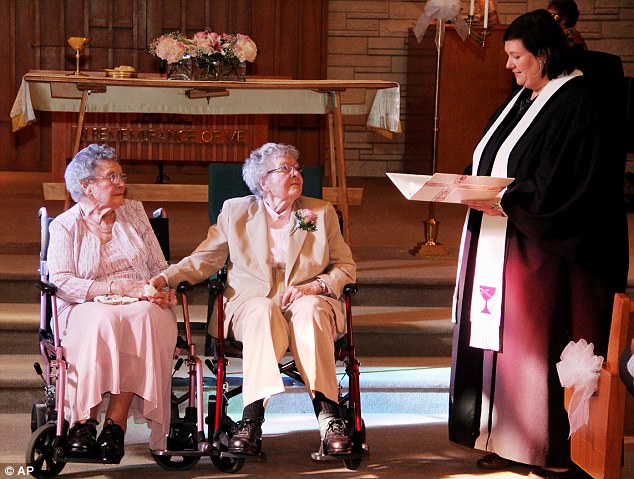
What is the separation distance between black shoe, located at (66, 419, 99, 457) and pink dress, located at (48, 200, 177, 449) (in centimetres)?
4

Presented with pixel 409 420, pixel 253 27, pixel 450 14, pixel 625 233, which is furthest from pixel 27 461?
pixel 253 27

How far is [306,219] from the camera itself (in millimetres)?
3900

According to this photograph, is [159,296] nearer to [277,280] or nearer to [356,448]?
[277,280]

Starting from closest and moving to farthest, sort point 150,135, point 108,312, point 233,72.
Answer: point 108,312 < point 233,72 < point 150,135

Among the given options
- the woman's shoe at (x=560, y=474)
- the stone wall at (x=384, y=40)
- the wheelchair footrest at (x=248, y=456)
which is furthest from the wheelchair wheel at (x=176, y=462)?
the stone wall at (x=384, y=40)

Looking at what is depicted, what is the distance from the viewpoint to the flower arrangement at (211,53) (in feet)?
18.1

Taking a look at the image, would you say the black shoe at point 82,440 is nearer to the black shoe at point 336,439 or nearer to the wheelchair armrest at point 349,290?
the black shoe at point 336,439

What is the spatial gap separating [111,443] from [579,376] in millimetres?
1521

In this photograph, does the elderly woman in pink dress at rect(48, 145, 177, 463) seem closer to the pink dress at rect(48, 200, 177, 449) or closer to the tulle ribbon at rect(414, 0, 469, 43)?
the pink dress at rect(48, 200, 177, 449)

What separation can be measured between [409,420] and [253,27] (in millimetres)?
6223

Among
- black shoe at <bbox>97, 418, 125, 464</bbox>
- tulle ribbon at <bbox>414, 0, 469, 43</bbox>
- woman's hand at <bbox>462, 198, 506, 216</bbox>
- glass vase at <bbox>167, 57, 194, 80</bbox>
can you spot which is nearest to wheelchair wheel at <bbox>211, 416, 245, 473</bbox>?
black shoe at <bbox>97, 418, 125, 464</bbox>

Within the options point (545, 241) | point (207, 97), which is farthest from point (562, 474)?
point (207, 97)

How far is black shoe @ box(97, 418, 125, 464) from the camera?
3.36 m

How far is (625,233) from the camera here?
3.46m
